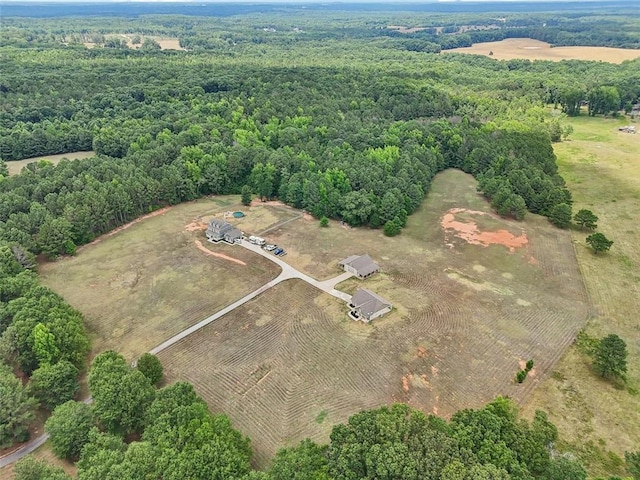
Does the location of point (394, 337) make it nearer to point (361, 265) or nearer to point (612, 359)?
point (361, 265)

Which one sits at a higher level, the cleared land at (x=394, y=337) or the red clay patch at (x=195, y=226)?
the cleared land at (x=394, y=337)

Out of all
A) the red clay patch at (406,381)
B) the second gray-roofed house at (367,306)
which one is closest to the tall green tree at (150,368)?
the second gray-roofed house at (367,306)

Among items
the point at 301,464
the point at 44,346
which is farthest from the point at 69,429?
the point at 301,464

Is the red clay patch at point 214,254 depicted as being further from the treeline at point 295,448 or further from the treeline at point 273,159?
the treeline at point 295,448

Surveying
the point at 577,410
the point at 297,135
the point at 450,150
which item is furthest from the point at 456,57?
the point at 577,410

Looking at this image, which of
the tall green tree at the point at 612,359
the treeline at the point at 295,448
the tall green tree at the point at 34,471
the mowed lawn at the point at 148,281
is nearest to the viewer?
the treeline at the point at 295,448

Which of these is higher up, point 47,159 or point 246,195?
point 246,195

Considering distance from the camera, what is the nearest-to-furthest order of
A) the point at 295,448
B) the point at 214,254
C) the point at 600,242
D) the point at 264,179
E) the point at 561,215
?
the point at 295,448 → the point at 600,242 → the point at 214,254 → the point at 561,215 → the point at 264,179
